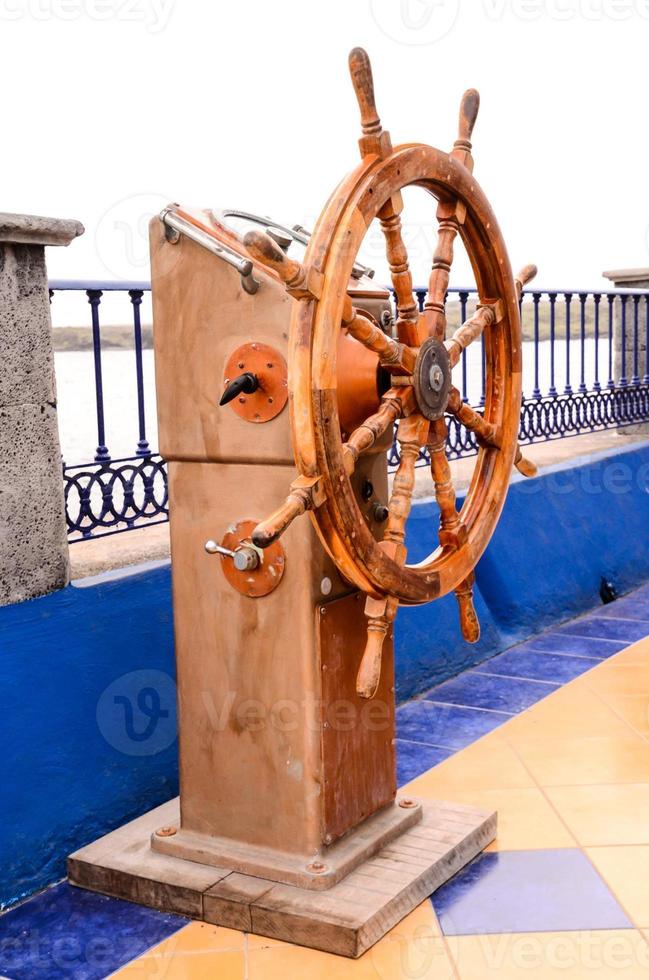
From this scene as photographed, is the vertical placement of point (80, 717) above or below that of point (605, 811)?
above

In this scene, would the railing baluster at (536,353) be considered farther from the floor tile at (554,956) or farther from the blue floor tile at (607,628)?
the floor tile at (554,956)

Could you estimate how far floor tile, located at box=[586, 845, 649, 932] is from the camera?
2201mm

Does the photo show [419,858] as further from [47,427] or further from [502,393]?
[47,427]

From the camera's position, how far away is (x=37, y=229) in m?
2.38

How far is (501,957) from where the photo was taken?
6.75 ft

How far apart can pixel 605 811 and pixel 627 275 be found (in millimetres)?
4302

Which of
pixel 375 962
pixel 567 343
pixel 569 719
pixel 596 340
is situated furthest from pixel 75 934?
pixel 596 340

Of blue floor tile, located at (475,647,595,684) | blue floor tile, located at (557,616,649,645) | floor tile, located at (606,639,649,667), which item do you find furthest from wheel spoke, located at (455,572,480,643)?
blue floor tile, located at (557,616,649,645)

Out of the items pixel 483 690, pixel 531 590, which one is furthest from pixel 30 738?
pixel 531 590

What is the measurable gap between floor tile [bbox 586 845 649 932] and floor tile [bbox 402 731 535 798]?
41cm

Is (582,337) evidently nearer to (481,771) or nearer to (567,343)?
(567,343)

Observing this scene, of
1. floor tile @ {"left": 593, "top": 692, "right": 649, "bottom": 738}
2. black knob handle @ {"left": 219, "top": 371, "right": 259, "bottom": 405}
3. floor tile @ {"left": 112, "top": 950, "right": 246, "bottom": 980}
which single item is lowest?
floor tile @ {"left": 112, "top": 950, "right": 246, "bottom": 980}

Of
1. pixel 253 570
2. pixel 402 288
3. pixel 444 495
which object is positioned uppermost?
pixel 402 288

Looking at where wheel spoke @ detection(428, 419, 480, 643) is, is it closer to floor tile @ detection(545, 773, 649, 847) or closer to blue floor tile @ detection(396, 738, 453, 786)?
floor tile @ detection(545, 773, 649, 847)
